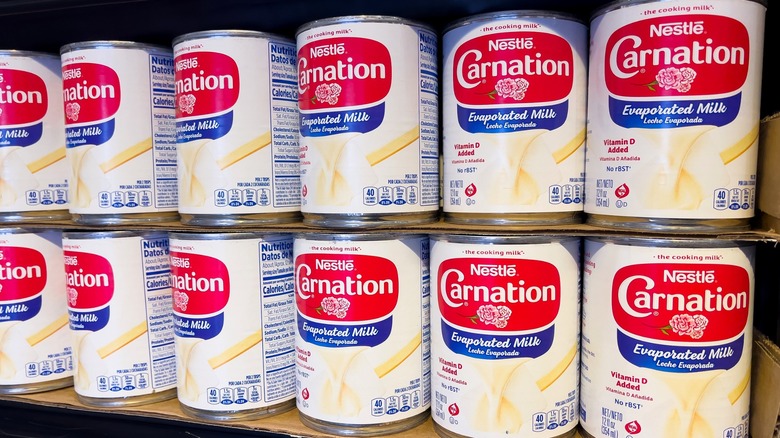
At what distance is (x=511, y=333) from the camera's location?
97cm

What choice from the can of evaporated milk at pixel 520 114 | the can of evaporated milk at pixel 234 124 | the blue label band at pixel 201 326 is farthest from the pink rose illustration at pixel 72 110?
the can of evaporated milk at pixel 520 114

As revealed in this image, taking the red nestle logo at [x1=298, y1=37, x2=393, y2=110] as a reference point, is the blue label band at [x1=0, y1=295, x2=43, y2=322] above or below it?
below

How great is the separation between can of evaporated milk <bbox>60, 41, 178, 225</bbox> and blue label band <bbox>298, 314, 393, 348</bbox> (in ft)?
1.52

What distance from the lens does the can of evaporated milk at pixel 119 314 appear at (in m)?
1.18

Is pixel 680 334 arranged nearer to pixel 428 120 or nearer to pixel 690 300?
pixel 690 300

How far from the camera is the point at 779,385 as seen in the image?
0.92 metres

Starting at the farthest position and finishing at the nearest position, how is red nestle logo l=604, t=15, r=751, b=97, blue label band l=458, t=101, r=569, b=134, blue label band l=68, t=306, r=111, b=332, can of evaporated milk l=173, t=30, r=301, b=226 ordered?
blue label band l=68, t=306, r=111, b=332
can of evaporated milk l=173, t=30, r=301, b=226
blue label band l=458, t=101, r=569, b=134
red nestle logo l=604, t=15, r=751, b=97

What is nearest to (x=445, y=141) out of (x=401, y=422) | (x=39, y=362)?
(x=401, y=422)

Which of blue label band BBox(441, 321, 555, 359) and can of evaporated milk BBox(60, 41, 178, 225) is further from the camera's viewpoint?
can of evaporated milk BBox(60, 41, 178, 225)

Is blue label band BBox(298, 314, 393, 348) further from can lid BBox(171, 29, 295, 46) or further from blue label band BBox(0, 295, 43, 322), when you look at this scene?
blue label band BBox(0, 295, 43, 322)

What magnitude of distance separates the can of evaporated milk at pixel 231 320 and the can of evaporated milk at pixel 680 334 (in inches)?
24.1

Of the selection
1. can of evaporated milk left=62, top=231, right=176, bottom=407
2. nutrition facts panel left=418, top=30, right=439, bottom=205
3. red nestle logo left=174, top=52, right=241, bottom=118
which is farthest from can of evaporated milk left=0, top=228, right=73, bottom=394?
nutrition facts panel left=418, top=30, right=439, bottom=205

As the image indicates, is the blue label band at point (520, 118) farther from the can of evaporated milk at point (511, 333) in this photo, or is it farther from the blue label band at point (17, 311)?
the blue label band at point (17, 311)

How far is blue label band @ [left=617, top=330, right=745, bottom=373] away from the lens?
0.91m
